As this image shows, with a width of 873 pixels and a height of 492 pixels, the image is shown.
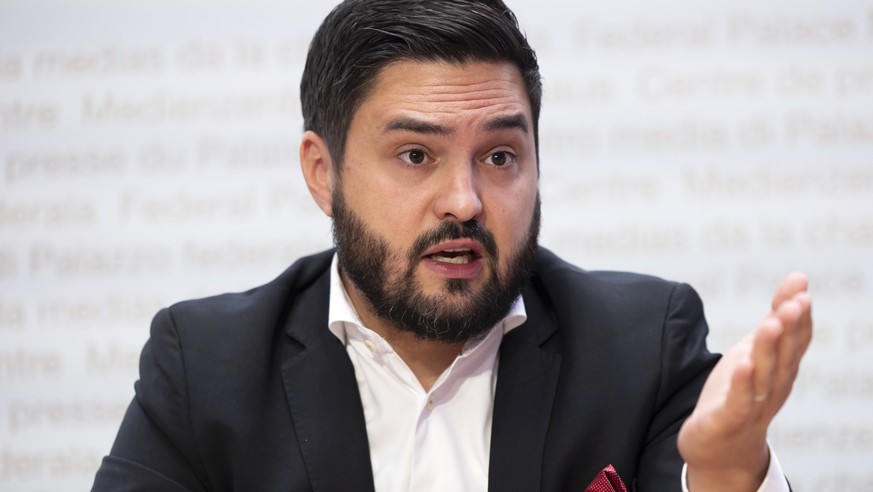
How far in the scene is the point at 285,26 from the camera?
3576 mm

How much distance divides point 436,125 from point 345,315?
1.67ft

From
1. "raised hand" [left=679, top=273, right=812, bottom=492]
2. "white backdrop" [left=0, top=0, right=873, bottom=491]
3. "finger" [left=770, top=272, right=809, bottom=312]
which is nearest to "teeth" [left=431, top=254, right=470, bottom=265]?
"raised hand" [left=679, top=273, right=812, bottom=492]

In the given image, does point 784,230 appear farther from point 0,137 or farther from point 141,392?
point 0,137

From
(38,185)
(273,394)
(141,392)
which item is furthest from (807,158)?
(38,185)

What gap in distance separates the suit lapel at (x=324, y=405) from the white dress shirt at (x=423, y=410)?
6cm

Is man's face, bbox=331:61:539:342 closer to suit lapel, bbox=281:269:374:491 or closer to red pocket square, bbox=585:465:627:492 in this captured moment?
suit lapel, bbox=281:269:374:491

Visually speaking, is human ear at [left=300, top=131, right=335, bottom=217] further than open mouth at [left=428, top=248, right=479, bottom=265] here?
Yes

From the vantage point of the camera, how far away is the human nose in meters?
2.07

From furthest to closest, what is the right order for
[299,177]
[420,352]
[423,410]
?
[299,177]
[420,352]
[423,410]

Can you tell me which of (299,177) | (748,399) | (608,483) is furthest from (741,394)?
(299,177)

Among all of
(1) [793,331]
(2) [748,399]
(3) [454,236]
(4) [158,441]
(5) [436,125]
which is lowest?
(4) [158,441]

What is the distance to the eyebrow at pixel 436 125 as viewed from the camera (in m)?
2.13

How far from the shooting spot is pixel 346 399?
7.46 feet

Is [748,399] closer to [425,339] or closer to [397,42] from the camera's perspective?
[425,339]
